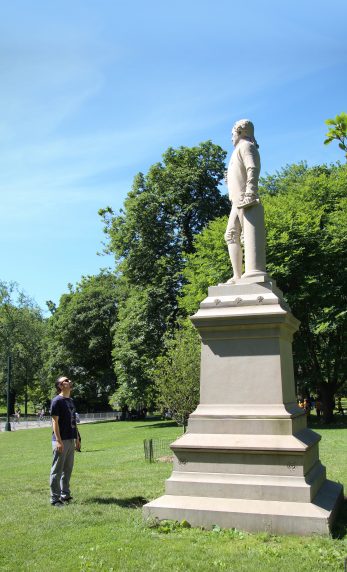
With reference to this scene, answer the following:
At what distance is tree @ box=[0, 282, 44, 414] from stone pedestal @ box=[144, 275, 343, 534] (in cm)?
6181

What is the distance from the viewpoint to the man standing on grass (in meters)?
8.37

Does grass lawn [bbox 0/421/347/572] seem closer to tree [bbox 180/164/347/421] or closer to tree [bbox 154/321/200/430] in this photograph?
tree [bbox 154/321/200/430]

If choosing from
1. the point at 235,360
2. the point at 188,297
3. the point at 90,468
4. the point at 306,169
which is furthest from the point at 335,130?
the point at 306,169

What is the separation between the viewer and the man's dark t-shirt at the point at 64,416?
8.55 meters

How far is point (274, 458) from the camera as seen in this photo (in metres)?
6.84

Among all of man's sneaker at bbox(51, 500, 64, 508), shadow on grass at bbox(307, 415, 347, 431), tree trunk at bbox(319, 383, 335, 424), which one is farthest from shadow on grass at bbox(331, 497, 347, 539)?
tree trunk at bbox(319, 383, 335, 424)

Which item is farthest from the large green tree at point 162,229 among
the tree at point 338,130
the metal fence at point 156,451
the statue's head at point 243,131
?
the tree at point 338,130

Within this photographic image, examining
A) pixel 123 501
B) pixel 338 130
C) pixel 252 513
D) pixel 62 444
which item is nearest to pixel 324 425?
pixel 123 501

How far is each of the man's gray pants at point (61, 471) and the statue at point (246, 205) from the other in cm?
359

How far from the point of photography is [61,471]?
27.7 ft

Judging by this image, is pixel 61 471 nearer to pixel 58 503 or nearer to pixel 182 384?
pixel 58 503

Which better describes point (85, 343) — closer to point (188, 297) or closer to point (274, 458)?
point (188, 297)

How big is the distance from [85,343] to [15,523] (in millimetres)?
47679

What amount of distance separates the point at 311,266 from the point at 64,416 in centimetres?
1937
